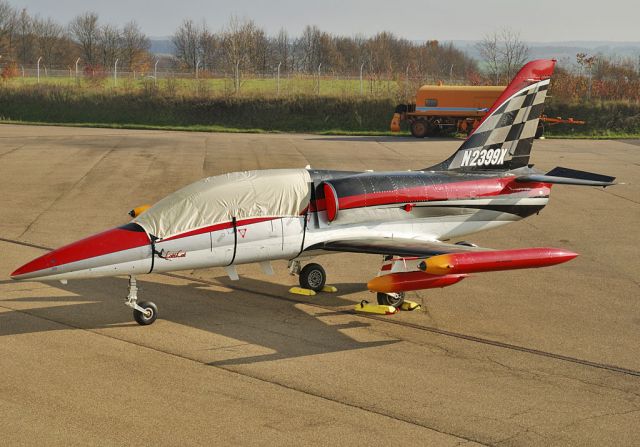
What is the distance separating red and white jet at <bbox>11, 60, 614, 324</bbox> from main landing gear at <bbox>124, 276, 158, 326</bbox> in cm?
2

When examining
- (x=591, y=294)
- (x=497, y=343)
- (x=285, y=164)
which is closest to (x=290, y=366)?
(x=497, y=343)

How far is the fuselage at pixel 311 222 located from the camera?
12172mm

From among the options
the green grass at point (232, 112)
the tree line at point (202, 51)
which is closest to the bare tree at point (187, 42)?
the tree line at point (202, 51)

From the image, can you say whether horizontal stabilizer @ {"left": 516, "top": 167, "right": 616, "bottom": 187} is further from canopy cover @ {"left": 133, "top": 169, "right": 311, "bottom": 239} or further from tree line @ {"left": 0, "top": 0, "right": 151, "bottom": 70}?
tree line @ {"left": 0, "top": 0, "right": 151, "bottom": 70}

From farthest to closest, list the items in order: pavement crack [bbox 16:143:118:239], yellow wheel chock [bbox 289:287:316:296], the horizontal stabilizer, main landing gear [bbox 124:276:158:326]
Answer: pavement crack [bbox 16:143:118:239]
the horizontal stabilizer
yellow wheel chock [bbox 289:287:316:296]
main landing gear [bbox 124:276:158:326]

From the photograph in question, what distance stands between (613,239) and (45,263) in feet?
46.6

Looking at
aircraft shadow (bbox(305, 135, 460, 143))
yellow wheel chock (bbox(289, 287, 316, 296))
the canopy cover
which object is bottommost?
yellow wheel chock (bbox(289, 287, 316, 296))

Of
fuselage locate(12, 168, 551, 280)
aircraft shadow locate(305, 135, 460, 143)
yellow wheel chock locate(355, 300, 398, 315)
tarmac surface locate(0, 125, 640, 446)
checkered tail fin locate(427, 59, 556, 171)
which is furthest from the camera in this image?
aircraft shadow locate(305, 135, 460, 143)

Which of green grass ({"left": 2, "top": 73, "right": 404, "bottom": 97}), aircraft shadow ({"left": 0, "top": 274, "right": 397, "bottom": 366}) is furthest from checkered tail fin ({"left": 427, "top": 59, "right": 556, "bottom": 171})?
green grass ({"left": 2, "top": 73, "right": 404, "bottom": 97})

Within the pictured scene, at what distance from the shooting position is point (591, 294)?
15.0 meters

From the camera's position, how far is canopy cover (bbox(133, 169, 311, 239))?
41.7 ft

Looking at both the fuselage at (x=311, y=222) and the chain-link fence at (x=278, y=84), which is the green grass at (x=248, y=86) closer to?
the chain-link fence at (x=278, y=84)

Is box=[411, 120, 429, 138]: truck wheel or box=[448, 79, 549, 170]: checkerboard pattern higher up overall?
box=[448, 79, 549, 170]: checkerboard pattern

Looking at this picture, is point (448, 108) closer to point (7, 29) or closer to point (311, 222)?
point (311, 222)
